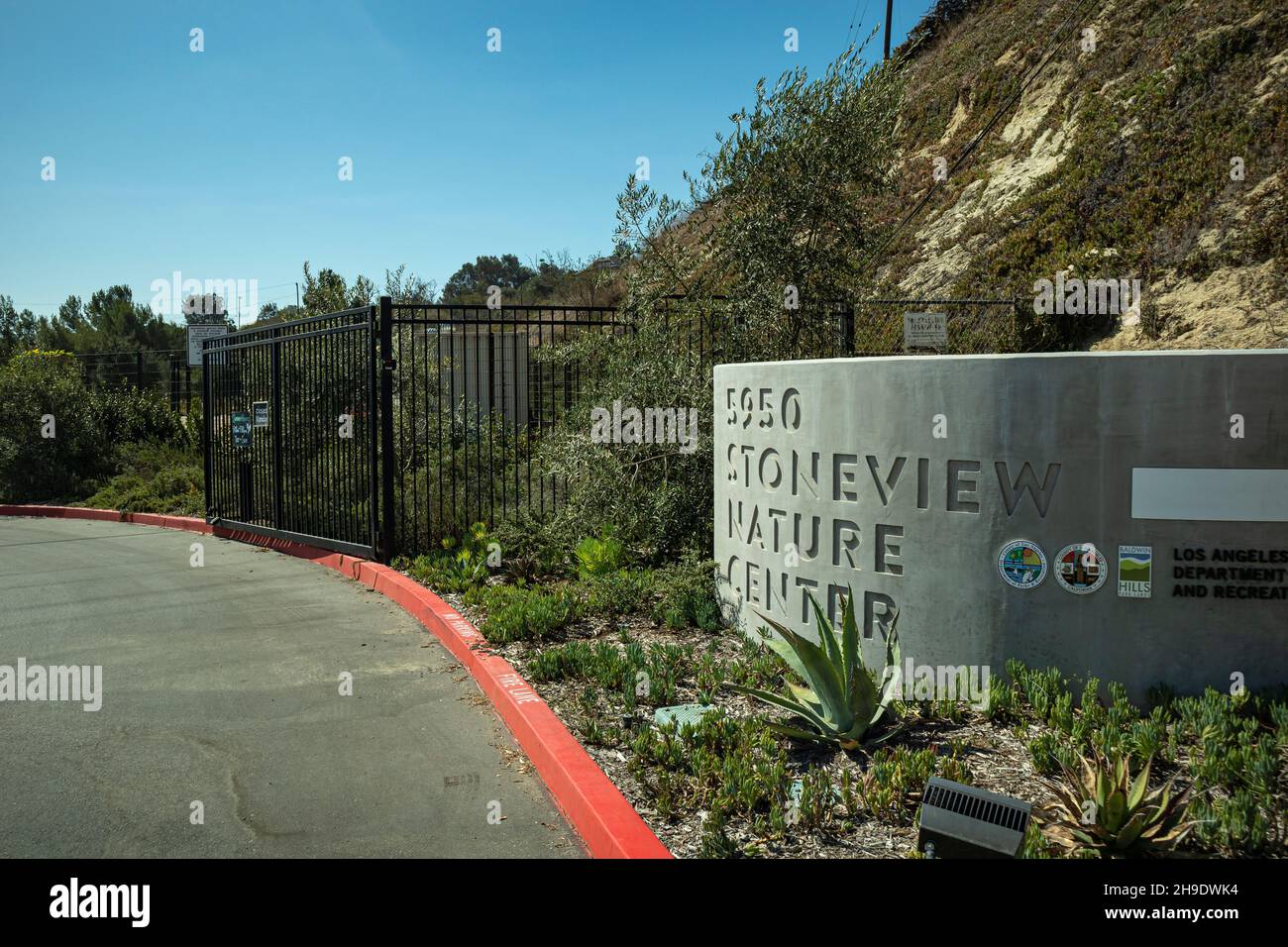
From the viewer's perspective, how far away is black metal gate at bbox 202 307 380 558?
1045 centimetres

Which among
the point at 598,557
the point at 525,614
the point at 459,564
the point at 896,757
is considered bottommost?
the point at 896,757

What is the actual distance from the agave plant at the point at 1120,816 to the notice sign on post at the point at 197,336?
48.4 feet

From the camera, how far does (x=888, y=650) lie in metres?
4.98

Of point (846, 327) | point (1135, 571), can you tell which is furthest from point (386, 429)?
point (1135, 571)

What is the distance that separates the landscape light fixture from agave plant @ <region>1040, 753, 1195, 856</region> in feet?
0.99

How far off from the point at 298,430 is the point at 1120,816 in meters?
10.6

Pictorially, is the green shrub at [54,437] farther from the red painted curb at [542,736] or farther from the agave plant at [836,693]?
the agave plant at [836,693]

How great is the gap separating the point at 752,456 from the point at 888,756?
2674 millimetres

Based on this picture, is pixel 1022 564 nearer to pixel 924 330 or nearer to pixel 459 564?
pixel 459 564

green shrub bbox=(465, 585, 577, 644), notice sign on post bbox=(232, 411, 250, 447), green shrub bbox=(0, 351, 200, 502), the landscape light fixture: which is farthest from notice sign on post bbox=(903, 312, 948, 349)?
green shrub bbox=(0, 351, 200, 502)

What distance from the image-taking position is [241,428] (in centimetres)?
1263

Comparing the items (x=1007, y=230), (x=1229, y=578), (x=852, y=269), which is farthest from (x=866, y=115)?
(x=1007, y=230)

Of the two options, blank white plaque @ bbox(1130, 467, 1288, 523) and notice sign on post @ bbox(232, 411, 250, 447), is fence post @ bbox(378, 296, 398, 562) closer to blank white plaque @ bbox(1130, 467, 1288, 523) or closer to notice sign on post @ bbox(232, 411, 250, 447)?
notice sign on post @ bbox(232, 411, 250, 447)
